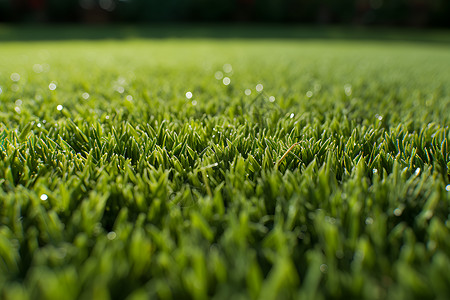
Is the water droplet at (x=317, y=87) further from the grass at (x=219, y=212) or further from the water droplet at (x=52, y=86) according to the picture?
the water droplet at (x=52, y=86)

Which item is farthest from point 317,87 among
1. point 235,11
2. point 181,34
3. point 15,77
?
point 235,11

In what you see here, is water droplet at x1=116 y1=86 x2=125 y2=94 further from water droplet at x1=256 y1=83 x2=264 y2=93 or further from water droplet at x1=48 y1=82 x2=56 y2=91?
water droplet at x1=256 y1=83 x2=264 y2=93

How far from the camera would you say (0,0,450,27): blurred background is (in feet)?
67.1

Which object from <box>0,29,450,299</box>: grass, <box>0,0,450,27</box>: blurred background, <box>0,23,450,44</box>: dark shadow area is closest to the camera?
<box>0,29,450,299</box>: grass

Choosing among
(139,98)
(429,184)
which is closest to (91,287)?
(429,184)

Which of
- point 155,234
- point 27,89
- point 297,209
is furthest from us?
point 27,89

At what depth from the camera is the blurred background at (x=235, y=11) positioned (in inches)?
805

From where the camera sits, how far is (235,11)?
22719mm

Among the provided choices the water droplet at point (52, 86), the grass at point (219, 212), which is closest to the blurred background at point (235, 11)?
the water droplet at point (52, 86)

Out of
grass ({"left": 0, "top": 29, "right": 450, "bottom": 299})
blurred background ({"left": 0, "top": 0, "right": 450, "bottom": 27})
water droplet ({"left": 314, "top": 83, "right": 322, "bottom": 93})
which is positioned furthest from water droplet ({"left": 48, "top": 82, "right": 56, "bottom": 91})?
blurred background ({"left": 0, "top": 0, "right": 450, "bottom": 27})

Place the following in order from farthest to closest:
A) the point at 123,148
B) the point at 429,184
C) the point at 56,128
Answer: the point at 56,128
the point at 123,148
the point at 429,184

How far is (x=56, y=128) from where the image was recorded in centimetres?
151

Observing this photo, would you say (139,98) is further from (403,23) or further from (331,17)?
(403,23)

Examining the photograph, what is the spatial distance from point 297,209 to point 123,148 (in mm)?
715
